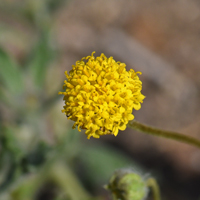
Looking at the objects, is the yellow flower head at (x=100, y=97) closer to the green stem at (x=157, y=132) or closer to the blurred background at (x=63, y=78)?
the green stem at (x=157, y=132)

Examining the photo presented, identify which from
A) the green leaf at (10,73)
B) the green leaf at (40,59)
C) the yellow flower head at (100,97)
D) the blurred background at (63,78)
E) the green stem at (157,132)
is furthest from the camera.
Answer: the green leaf at (40,59)

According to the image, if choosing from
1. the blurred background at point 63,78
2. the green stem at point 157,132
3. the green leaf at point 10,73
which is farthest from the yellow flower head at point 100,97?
the green leaf at point 10,73

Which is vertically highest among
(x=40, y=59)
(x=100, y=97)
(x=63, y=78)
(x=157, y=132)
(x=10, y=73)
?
(x=63, y=78)

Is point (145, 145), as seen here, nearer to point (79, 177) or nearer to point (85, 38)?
point (79, 177)

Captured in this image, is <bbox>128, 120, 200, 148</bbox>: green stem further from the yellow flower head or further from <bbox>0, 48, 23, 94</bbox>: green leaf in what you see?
<bbox>0, 48, 23, 94</bbox>: green leaf

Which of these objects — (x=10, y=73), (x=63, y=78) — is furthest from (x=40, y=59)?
(x=63, y=78)

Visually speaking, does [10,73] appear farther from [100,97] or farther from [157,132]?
[157,132]

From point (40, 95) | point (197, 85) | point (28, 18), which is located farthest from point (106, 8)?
point (40, 95)
